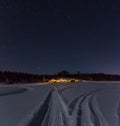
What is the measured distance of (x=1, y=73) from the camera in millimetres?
135000

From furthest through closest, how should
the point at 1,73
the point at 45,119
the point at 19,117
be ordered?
1. the point at 1,73
2. the point at 19,117
3. the point at 45,119

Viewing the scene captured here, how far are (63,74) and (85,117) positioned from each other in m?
138

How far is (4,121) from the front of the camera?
376 inches

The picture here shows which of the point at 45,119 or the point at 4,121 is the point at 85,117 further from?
the point at 4,121

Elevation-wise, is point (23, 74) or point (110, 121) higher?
point (23, 74)

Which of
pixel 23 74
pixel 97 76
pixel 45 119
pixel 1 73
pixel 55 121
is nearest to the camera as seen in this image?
pixel 55 121

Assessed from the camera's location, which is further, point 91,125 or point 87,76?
point 87,76

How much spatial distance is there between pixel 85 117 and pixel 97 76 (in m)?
117

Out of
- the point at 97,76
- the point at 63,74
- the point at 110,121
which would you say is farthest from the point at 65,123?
the point at 63,74

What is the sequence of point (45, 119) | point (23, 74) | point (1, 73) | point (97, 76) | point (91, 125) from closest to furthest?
point (91, 125) < point (45, 119) < point (97, 76) < point (1, 73) < point (23, 74)

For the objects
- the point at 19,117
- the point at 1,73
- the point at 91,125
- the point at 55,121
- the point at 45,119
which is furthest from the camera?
the point at 1,73

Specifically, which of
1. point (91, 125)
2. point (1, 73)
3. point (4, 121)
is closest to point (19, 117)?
point (4, 121)

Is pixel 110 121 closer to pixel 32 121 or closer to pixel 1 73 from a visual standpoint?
pixel 32 121

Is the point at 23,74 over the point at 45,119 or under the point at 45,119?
over
